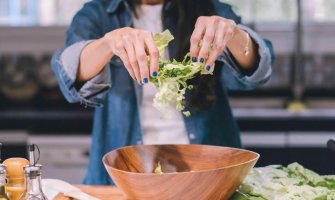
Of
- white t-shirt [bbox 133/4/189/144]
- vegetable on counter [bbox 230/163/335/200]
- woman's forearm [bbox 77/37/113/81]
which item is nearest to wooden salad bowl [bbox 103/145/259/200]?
vegetable on counter [bbox 230/163/335/200]

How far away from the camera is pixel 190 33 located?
A: 216 cm

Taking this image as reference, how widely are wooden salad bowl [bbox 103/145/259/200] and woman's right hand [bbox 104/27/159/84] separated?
0.24 meters

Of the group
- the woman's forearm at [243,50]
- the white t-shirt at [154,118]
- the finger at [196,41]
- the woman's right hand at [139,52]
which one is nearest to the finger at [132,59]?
the woman's right hand at [139,52]

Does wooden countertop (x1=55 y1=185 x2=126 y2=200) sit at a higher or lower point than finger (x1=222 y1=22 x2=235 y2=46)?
lower

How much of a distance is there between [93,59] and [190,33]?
46 cm

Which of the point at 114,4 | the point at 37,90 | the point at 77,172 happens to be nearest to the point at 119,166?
the point at 114,4

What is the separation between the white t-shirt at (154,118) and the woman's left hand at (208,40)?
55 centimetres

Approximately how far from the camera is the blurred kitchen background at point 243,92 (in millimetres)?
3221

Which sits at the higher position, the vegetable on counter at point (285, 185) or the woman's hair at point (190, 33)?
the woman's hair at point (190, 33)

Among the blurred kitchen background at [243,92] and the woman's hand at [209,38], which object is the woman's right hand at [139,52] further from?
the blurred kitchen background at [243,92]

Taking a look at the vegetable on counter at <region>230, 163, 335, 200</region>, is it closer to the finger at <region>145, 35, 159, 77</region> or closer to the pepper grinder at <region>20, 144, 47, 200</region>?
the finger at <region>145, 35, 159, 77</region>

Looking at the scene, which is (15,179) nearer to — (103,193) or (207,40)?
(103,193)

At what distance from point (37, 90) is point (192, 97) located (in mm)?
1972

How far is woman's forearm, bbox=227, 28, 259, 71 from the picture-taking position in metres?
1.87
